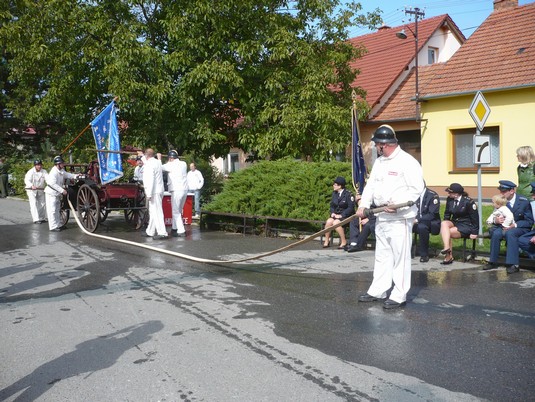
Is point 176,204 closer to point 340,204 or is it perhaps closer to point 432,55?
point 340,204

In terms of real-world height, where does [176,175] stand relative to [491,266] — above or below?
above

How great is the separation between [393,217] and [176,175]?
26.6 feet

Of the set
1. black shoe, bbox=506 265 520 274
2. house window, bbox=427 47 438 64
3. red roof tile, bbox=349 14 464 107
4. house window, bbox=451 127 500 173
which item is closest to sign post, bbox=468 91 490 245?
black shoe, bbox=506 265 520 274

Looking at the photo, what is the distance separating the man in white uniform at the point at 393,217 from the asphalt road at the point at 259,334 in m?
0.28

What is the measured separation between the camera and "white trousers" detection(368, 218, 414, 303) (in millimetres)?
6589

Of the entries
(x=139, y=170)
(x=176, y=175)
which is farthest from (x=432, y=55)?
(x=176, y=175)

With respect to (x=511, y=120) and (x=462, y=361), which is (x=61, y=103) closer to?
(x=511, y=120)

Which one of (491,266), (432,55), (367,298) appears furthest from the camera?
(432,55)

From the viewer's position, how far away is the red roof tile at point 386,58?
24.2 metres

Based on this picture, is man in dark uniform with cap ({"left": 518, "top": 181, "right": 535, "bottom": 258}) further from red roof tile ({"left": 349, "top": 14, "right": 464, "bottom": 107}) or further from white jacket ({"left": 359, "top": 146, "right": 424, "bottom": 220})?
red roof tile ({"left": 349, "top": 14, "right": 464, "bottom": 107})

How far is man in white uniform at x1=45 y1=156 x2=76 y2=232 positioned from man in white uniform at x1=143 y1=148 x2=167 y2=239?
3.40 meters

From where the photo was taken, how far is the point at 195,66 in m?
16.2

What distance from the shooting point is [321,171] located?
12.9m

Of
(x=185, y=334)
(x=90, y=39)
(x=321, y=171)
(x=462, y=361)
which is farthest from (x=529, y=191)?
(x=90, y=39)
